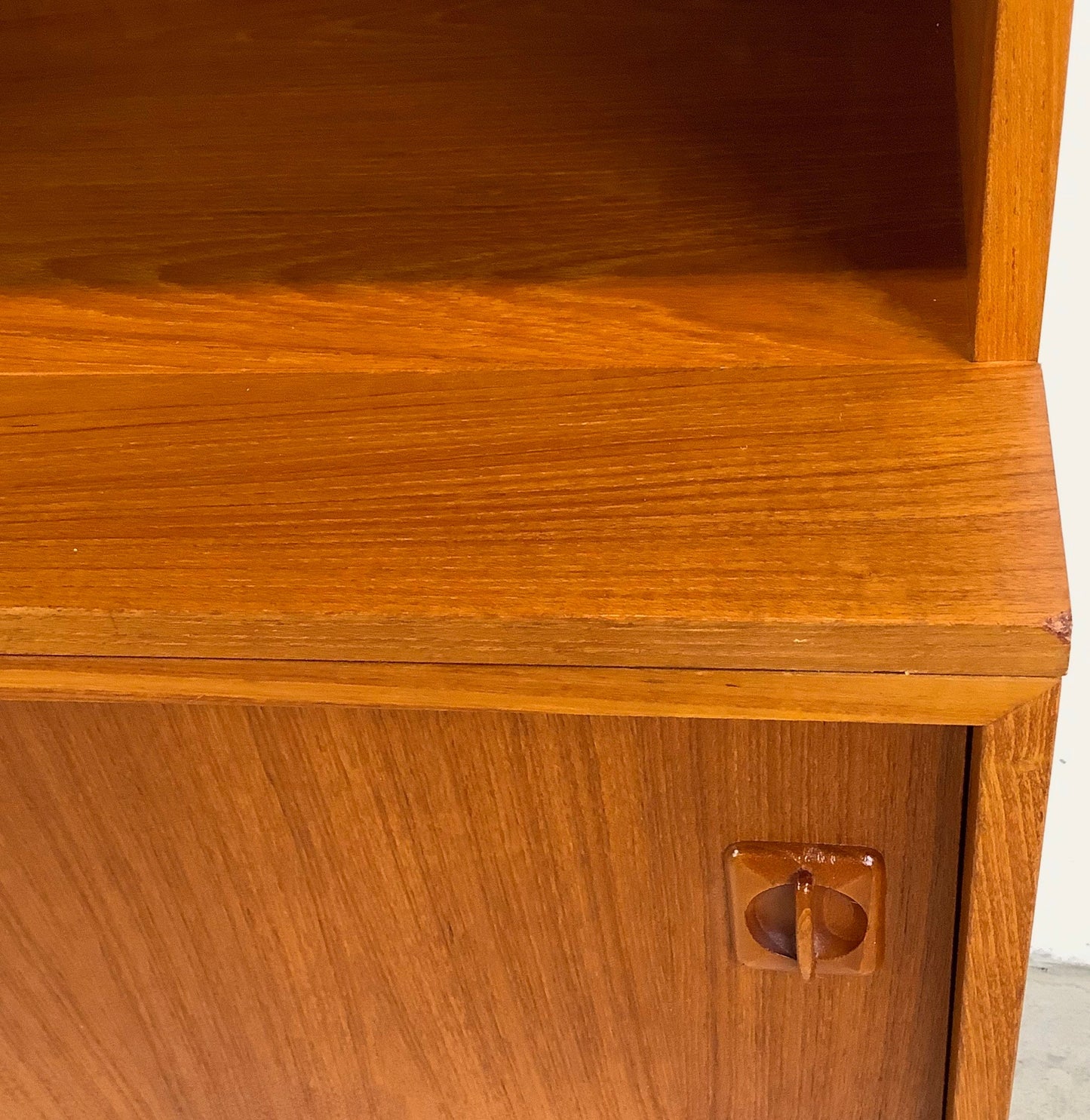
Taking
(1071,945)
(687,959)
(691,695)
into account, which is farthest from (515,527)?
(1071,945)

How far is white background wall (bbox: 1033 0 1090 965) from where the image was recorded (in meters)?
0.59

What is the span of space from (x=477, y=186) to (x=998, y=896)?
301 millimetres

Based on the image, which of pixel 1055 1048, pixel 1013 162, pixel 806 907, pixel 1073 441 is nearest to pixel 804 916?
pixel 806 907

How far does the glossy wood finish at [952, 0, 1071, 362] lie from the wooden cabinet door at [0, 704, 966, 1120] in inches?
4.4

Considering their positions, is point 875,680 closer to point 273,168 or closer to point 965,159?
point 965,159

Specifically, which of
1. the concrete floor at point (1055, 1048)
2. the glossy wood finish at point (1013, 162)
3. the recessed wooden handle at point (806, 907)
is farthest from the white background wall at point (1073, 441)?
the recessed wooden handle at point (806, 907)

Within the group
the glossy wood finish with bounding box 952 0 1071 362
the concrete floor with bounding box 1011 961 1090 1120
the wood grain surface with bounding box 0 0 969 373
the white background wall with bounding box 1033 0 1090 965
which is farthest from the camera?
the concrete floor with bounding box 1011 961 1090 1120

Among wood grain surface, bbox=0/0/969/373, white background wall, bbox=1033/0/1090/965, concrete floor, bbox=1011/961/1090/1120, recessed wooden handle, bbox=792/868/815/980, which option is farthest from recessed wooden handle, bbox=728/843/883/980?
concrete floor, bbox=1011/961/1090/1120

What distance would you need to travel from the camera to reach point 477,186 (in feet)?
1.56

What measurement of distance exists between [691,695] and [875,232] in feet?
0.60

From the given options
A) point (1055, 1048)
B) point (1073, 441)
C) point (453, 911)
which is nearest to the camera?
point (453, 911)

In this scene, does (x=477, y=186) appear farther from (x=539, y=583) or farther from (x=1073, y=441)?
(x=1073, y=441)

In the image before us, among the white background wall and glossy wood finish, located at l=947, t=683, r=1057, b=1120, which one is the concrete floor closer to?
the white background wall

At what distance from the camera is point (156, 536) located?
0.34 metres
